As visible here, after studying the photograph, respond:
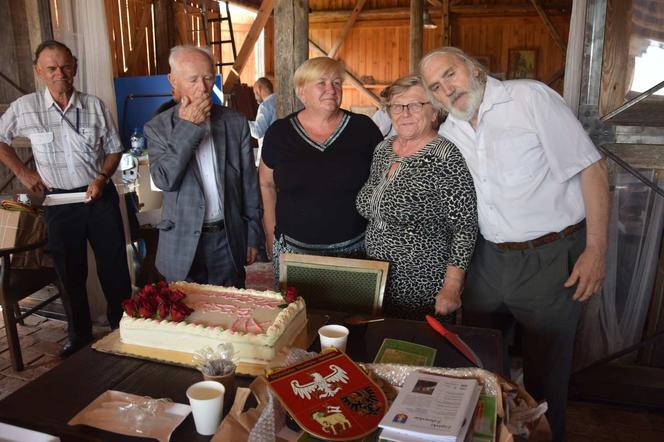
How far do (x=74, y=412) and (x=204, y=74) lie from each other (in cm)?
143

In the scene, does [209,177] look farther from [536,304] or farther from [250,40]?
[250,40]

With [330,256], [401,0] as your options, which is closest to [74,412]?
[330,256]

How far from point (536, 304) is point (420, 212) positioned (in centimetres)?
60

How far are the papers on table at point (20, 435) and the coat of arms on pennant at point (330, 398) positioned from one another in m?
0.48

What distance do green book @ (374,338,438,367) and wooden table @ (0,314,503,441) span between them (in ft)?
0.08

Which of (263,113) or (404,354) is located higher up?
(263,113)

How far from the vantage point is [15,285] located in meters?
3.22

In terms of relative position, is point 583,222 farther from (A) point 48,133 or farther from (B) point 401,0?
(B) point 401,0

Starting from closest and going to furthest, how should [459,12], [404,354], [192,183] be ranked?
[404,354]
[192,183]
[459,12]

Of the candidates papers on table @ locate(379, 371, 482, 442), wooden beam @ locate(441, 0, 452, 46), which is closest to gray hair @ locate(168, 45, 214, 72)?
papers on table @ locate(379, 371, 482, 442)

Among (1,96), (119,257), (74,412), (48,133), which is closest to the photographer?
(74,412)

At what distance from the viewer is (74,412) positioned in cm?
130

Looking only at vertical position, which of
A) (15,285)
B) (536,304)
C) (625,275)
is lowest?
(15,285)

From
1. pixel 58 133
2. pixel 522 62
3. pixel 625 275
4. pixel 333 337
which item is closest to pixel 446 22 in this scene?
pixel 522 62
